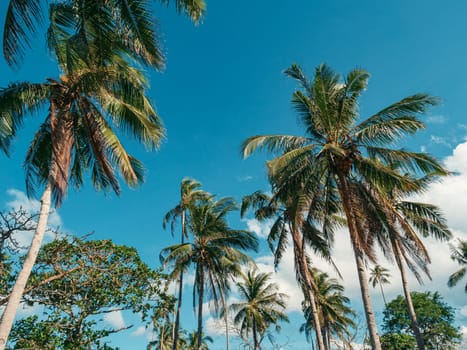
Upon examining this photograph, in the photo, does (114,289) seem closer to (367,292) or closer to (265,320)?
(367,292)

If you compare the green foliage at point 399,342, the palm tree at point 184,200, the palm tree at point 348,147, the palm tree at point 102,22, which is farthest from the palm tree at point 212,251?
the green foliage at point 399,342

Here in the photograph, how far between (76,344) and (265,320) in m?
21.1

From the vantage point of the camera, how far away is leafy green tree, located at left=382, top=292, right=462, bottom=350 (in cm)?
3172

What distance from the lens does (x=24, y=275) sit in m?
6.77

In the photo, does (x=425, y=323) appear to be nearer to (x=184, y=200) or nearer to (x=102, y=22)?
(x=184, y=200)

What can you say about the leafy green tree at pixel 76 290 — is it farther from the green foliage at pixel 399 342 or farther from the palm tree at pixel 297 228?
the green foliage at pixel 399 342

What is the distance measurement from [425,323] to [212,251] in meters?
27.8

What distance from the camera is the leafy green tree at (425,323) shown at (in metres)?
31.7

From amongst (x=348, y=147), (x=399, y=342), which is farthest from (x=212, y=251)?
(x=399, y=342)

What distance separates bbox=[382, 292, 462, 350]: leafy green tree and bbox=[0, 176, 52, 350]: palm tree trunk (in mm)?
34512

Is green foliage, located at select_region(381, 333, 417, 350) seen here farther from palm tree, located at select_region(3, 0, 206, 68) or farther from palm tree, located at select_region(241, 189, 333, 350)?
palm tree, located at select_region(3, 0, 206, 68)

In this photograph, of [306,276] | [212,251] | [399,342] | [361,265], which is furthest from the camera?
[399,342]

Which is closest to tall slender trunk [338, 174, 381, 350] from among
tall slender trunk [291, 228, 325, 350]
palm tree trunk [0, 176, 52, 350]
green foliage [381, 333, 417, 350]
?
tall slender trunk [291, 228, 325, 350]

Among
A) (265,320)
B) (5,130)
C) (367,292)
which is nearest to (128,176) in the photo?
(5,130)
